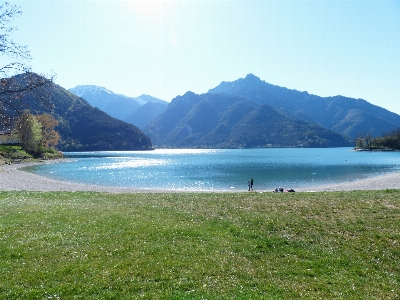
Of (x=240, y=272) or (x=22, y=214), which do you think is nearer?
(x=240, y=272)

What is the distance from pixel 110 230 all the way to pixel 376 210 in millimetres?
16875

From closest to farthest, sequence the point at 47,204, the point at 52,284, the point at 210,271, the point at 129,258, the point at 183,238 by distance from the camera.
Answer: the point at 52,284
the point at 210,271
the point at 129,258
the point at 183,238
the point at 47,204

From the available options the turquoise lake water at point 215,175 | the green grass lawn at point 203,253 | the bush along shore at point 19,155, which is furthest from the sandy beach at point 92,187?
the bush along shore at point 19,155

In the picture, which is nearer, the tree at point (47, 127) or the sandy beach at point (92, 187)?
the sandy beach at point (92, 187)

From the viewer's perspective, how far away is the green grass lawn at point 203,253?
9.50 meters

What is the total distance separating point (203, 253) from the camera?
12.3 meters

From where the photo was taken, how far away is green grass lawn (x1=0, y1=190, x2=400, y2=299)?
A: 9.50 metres

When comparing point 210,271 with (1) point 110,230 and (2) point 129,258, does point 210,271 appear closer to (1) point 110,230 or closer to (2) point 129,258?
(2) point 129,258

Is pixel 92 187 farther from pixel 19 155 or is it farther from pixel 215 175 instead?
pixel 19 155

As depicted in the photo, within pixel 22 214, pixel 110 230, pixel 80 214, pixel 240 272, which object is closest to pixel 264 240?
pixel 240 272

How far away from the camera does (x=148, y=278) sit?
1006 cm

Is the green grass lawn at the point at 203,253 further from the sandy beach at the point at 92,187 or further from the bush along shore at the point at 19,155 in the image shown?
the bush along shore at the point at 19,155

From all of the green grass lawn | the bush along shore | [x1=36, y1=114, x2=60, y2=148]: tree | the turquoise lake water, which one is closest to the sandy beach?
the turquoise lake water

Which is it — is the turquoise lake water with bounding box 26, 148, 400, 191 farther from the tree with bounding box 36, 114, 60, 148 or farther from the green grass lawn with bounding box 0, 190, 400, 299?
the tree with bounding box 36, 114, 60, 148
